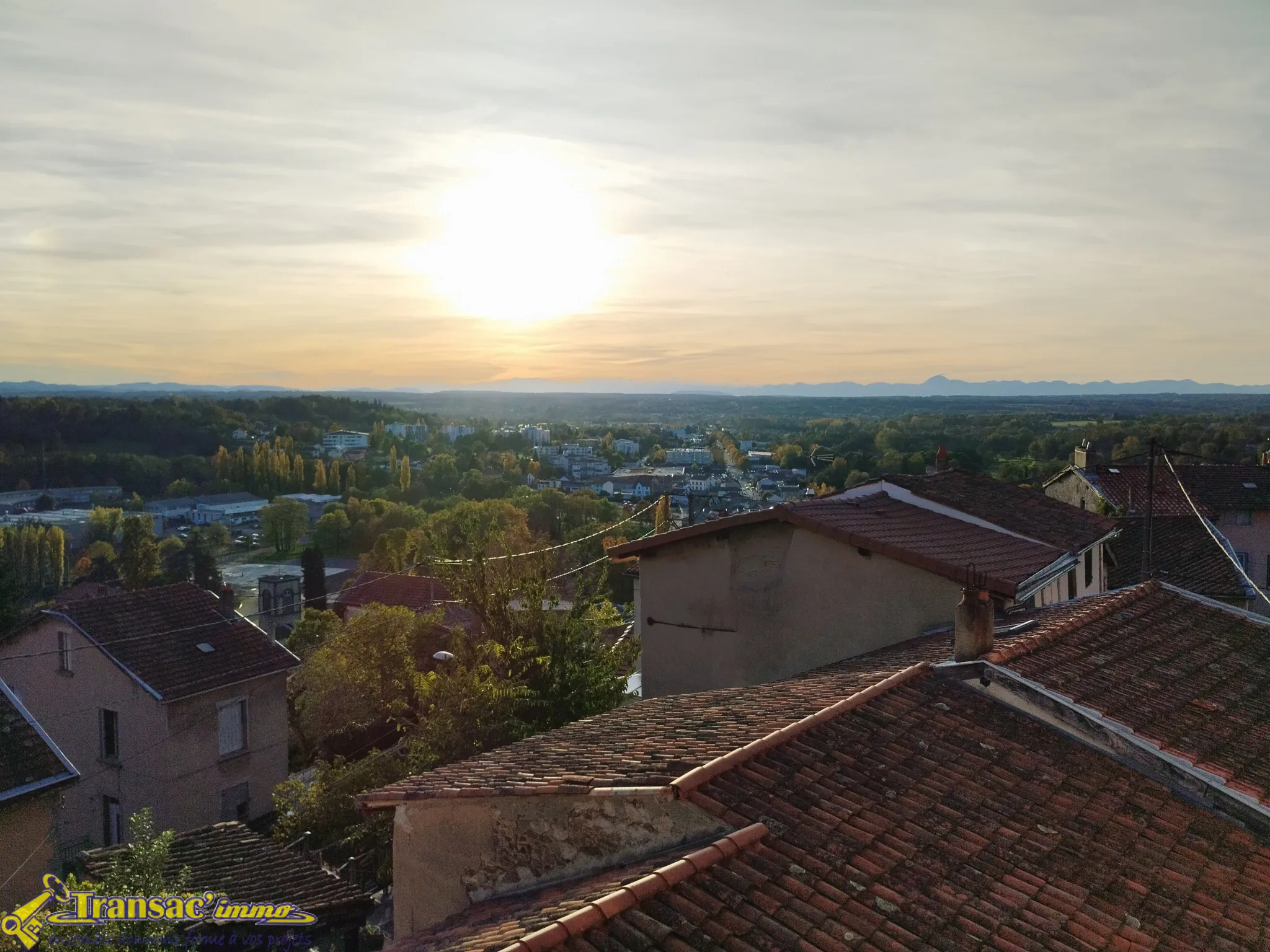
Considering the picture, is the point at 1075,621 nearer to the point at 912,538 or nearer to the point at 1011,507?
the point at 912,538

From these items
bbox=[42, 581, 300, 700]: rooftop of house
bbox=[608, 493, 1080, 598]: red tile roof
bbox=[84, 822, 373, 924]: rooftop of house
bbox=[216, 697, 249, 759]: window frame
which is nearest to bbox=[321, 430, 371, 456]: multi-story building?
bbox=[42, 581, 300, 700]: rooftop of house

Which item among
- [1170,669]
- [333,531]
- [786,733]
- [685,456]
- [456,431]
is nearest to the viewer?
[786,733]

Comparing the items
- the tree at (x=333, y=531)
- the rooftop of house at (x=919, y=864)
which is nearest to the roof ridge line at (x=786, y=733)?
the rooftop of house at (x=919, y=864)

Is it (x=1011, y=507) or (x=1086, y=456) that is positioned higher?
(x=1011, y=507)

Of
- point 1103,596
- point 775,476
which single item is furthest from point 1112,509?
point 775,476

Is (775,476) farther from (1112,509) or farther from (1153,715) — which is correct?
(1153,715)

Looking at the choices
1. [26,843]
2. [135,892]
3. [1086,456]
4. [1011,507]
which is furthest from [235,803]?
[1086,456]

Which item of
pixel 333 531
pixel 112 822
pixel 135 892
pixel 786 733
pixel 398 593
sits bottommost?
pixel 333 531

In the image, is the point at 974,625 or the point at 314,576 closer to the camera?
the point at 974,625
